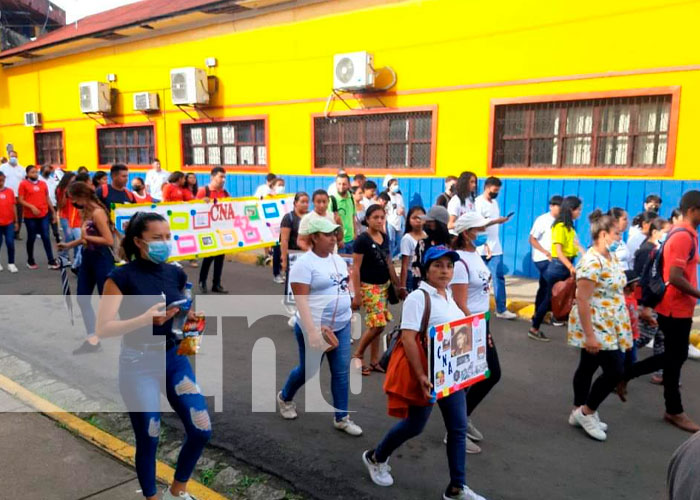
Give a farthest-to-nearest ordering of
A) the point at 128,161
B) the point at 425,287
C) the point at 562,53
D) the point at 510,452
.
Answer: the point at 128,161, the point at 562,53, the point at 510,452, the point at 425,287

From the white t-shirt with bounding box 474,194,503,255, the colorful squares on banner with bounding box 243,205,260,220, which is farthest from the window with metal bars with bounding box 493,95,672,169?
the colorful squares on banner with bounding box 243,205,260,220

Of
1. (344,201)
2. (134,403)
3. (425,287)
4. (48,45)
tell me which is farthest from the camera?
(48,45)

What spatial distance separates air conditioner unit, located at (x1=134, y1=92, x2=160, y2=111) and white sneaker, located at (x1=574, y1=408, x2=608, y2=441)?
15062 millimetres

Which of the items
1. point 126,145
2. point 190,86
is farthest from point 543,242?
point 126,145

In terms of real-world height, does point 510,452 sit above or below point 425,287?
below

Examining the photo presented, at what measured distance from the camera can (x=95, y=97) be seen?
58.7ft

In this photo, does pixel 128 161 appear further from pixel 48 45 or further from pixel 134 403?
pixel 134 403

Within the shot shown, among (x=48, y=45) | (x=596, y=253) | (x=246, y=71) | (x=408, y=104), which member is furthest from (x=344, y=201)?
(x=48, y=45)

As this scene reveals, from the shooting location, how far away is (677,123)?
28.4ft

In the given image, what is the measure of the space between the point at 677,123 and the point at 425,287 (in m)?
6.97

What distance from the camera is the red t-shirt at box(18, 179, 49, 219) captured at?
10.7 m

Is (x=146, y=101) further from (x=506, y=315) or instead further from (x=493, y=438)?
(x=493, y=438)

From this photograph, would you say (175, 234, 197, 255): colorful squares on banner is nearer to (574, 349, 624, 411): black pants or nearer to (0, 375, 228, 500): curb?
(0, 375, 228, 500): curb

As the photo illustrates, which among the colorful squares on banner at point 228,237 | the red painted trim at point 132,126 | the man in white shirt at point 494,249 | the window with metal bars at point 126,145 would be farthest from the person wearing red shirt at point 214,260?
the window with metal bars at point 126,145
